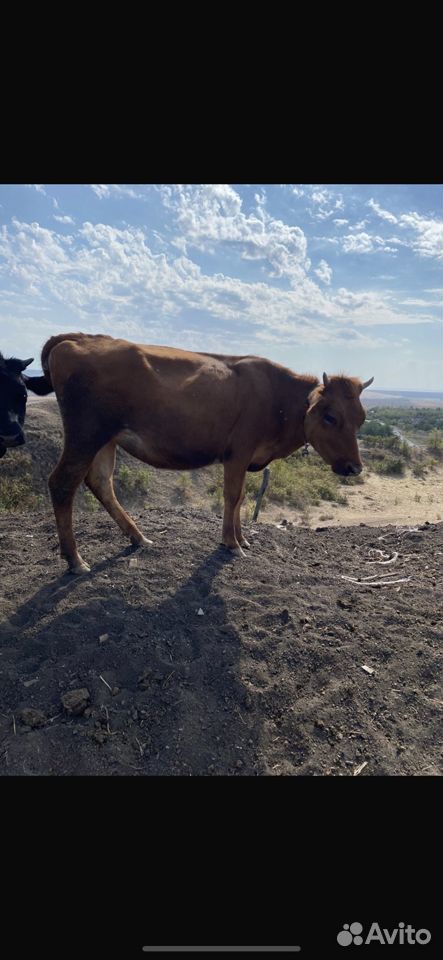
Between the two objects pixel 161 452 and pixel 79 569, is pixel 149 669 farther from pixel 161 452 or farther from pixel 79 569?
pixel 161 452

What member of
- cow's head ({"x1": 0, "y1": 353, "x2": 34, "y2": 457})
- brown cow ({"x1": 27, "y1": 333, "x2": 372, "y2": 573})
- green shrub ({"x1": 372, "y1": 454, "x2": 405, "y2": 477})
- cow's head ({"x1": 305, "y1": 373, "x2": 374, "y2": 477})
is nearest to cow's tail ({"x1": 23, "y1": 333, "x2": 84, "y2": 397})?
brown cow ({"x1": 27, "y1": 333, "x2": 372, "y2": 573})

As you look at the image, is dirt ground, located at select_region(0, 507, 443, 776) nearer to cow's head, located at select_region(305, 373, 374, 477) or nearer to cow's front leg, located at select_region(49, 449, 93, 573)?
cow's front leg, located at select_region(49, 449, 93, 573)

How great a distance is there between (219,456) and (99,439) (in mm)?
1476

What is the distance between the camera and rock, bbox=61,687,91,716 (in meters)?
3.35

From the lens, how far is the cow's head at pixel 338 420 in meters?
5.37

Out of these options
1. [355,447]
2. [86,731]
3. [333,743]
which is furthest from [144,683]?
[355,447]

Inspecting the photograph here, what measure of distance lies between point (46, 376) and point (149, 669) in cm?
340

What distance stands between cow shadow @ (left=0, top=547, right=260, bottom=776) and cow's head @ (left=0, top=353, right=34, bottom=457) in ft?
5.14

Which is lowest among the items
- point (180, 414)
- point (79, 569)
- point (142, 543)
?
point (79, 569)

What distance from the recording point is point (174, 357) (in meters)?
5.31

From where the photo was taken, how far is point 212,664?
3.95 metres

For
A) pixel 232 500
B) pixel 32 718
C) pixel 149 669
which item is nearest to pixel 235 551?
pixel 232 500

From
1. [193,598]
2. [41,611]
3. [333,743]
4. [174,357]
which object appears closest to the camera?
[333,743]

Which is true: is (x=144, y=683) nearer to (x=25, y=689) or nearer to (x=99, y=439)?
(x=25, y=689)
